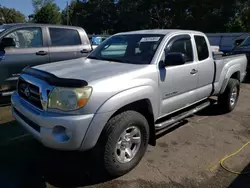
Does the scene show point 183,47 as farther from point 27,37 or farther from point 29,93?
point 27,37

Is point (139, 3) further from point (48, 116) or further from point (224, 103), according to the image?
point (48, 116)

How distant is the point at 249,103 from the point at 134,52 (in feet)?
13.8

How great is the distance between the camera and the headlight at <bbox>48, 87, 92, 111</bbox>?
2615 millimetres

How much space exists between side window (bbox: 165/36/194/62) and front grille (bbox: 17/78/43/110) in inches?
80.8

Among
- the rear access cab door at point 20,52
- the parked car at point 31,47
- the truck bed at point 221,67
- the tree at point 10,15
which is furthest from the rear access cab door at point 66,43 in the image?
the tree at point 10,15

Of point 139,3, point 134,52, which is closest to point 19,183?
point 134,52

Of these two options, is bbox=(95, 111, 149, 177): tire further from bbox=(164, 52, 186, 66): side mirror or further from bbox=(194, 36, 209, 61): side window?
bbox=(194, 36, 209, 61): side window

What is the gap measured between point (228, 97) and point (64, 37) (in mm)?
4243

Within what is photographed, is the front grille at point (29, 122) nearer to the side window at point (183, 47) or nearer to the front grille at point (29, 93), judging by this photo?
the front grille at point (29, 93)

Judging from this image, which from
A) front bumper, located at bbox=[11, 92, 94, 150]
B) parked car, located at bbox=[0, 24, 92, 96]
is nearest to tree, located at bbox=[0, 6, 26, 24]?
parked car, located at bbox=[0, 24, 92, 96]

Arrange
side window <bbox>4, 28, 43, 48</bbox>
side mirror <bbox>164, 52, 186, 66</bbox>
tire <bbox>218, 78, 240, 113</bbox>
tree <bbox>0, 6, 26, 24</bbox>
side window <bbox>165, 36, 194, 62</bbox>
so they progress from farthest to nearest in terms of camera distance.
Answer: tree <bbox>0, 6, 26, 24</bbox> < side window <bbox>4, 28, 43, 48</bbox> < tire <bbox>218, 78, 240, 113</bbox> < side window <bbox>165, 36, 194, 62</bbox> < side mirror <bbox>164, 52, 186, 66</bbox>

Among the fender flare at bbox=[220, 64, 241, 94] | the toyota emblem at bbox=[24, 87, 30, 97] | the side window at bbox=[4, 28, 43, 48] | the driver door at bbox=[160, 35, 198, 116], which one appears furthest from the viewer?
→ the side window at bbox=[4, 28, 43, 48]

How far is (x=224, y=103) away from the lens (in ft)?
18.0

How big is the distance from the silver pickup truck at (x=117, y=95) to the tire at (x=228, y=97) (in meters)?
1.04
